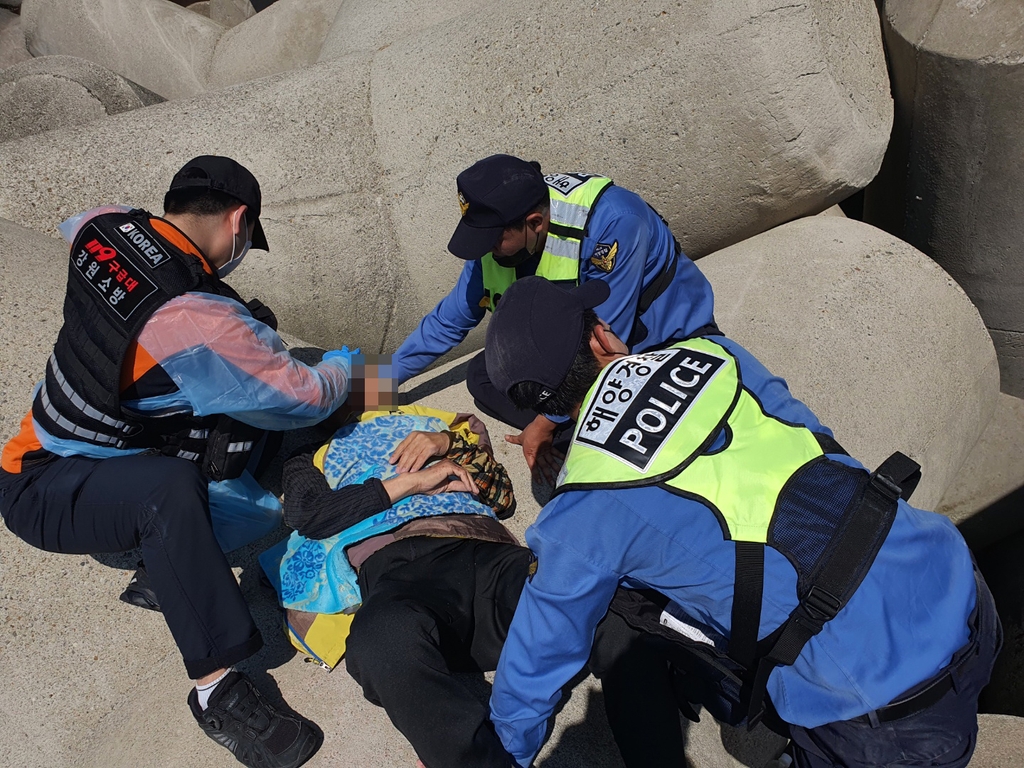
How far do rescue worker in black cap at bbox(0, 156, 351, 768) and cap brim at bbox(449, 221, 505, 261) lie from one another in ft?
2.10

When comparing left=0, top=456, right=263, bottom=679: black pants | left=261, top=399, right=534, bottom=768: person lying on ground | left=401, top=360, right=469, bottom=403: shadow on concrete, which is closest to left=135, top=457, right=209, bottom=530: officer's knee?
left=0, top=456, right=263, bottom=679: black pants

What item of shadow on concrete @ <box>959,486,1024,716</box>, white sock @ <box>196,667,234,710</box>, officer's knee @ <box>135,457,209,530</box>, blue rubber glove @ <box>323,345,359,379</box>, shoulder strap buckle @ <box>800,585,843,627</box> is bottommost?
shadow on concrete @ <box>959,486,1024,716</box>

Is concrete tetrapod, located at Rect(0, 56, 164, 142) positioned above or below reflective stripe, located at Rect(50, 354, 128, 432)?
above

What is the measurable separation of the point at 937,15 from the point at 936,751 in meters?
3.03

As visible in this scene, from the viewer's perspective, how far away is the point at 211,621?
6.73 ft

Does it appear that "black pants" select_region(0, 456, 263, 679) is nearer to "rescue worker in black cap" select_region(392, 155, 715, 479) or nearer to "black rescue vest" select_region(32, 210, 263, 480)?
"black rescue vest" select_region(32, 210, 263, 480)

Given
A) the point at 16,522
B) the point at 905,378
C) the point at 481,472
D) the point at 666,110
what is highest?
the point at 666,110

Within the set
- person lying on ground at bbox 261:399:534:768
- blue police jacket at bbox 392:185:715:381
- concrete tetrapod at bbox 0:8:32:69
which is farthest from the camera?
concrete tetrapod at bbox 0:8:32:69

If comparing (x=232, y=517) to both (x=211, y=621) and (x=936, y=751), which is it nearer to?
(x=211, y=621)

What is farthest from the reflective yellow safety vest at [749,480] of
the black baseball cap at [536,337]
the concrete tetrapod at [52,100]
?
the concrete tetrapod at [52,100]

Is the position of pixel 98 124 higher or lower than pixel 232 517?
higher

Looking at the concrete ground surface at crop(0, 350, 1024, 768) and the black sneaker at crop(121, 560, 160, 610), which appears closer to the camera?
the concrete ground surface at crop(0, 350, 1024, 768)

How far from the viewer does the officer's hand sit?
9.03 ft

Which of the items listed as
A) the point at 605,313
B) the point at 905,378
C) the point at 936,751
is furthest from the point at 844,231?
the point at 936,751
